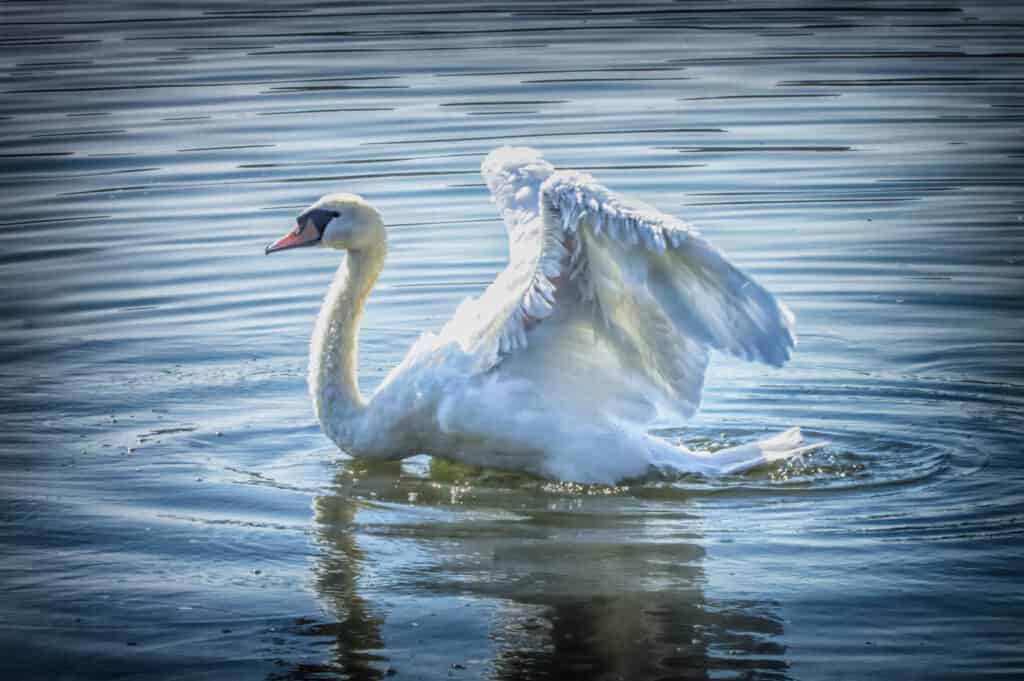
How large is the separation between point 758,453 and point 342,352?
2089 mm

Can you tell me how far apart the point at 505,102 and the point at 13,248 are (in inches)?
312

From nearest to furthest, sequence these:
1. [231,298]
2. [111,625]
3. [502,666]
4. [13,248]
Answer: [502,666] < [111,625] < [231,298] < [13,248]

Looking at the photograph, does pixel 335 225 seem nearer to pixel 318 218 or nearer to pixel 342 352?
pixel 318 218

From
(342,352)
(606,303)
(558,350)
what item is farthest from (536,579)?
(342,352)

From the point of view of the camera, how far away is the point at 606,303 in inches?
322

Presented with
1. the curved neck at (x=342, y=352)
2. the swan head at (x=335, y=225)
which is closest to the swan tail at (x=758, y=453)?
the curved neck at (x=342, y=352)

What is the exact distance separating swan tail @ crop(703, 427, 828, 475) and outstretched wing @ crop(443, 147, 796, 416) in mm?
356

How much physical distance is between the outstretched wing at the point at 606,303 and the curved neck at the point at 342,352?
22.8 inches

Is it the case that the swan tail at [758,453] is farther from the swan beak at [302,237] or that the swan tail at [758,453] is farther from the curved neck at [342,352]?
the swan beak at [302,237]

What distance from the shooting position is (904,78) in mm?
21688

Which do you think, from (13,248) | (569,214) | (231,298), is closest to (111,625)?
(569,214)

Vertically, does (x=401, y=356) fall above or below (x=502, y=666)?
above

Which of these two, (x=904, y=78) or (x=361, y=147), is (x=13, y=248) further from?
(x=904, y=78)

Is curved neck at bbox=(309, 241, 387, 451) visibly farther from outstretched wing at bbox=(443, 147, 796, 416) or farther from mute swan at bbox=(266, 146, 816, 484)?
outstretched wing at bbox=(443, 147, 796, 416)
